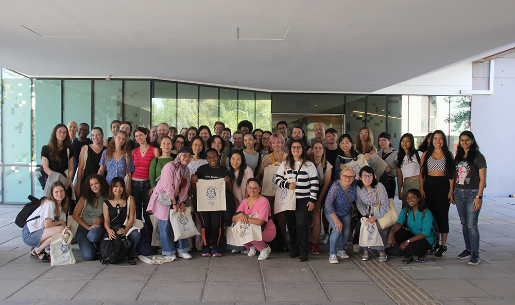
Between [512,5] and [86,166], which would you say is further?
[86,166]

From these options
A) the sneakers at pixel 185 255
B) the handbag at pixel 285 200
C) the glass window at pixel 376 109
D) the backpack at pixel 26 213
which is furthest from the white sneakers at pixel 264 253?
the glass window at pixel 376 109

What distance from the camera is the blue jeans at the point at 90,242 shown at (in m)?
4.79

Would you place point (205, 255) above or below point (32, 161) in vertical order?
below

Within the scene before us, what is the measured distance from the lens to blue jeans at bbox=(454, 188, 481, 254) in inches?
188

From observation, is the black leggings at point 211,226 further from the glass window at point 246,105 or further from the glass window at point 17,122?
the glass window at point 246,105

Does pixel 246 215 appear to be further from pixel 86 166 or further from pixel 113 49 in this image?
pixel 113 49

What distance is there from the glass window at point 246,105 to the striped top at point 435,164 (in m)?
8.08

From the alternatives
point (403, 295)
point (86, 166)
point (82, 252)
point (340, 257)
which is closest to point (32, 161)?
point (86, 166)

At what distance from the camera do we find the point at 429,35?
584 centimetres

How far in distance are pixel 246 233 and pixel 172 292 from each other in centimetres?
147

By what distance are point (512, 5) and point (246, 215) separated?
461 cm

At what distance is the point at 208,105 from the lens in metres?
11.6

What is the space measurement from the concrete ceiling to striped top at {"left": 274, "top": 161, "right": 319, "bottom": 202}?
2223 millimetres

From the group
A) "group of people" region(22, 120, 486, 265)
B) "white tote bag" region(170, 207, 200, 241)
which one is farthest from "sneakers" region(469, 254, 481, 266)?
"white tote bag" region(170, 207, 200, 241)
